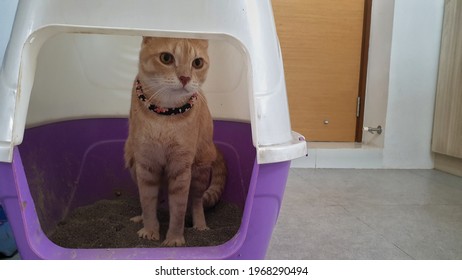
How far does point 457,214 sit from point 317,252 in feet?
1.93

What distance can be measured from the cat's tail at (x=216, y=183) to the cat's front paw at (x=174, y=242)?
19cm

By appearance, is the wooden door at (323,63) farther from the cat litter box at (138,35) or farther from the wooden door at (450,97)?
the cat litter box at (138,35)

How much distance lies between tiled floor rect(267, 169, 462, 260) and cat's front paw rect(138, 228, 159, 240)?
0.27 metres

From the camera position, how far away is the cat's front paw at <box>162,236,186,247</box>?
73cm

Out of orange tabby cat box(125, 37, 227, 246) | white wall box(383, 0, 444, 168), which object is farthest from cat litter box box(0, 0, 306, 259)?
white wall box(383, 0, 444, 168)

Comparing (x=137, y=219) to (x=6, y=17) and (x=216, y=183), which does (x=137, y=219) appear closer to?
(x=216, y=183)

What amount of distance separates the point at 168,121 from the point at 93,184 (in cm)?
49

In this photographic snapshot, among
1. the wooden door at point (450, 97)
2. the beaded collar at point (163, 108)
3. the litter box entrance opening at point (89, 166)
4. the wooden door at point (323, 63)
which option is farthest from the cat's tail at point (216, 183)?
the wooden door at point (450, 97)

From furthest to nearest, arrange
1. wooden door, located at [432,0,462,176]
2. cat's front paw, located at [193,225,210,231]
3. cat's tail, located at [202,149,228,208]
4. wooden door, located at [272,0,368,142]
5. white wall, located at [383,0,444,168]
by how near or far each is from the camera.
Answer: wooden door, located at [272,0,368,142], white wall, located at [383,0,444,168], wooden door, located at [432,0,462,176], cat's tail, located at [202,149,228,208], cat's front paw, located at [193,225,210,231]

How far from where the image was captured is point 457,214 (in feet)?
3.63

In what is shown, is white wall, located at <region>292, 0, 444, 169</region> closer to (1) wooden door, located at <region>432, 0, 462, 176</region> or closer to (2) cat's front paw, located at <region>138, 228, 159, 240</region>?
(1) wooden door, located at <region>432, 0, 462, 176</region>

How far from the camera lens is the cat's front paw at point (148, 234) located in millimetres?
767

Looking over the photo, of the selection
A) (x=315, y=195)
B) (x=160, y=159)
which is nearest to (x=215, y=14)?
(x=160, y=159)
